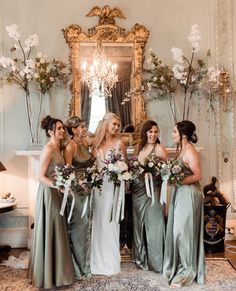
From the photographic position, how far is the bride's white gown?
4.10 m

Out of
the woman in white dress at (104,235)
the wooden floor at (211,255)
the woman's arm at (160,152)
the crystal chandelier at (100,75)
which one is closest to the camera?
the woman in white dress at (104,235)

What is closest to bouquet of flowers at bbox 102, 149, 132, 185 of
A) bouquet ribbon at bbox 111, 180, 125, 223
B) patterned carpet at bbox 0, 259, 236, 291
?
bouquet ribbon at bbox 111, 180, 125, 223

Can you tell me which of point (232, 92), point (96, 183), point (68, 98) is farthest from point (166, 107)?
point (96, 183)

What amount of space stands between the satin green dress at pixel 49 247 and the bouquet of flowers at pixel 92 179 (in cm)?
32

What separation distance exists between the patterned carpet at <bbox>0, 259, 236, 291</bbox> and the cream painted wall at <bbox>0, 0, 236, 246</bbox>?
61.0 inches

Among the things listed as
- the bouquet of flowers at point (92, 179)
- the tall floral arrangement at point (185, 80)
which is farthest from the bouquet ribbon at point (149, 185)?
the tall floral arrangement at point (185, 80)

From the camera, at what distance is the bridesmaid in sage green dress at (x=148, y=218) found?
4195 millimetres

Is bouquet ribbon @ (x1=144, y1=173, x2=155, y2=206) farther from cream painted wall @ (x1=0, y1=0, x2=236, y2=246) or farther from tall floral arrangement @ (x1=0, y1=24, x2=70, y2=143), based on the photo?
tall floral arrangement @ (x1=0, y1=24, x2=70, y2=143)

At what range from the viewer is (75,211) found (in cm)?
394

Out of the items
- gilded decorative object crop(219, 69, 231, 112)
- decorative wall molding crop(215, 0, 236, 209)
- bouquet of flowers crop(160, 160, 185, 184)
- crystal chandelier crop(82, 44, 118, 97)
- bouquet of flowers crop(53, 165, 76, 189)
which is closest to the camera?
bouquet of flowers crop(53, 165, 76, 189)

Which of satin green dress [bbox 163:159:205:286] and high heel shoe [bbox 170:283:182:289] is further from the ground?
satin green dress [bbox 163:159:205:286]

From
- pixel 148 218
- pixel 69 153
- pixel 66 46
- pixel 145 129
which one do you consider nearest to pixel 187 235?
pixel 148 218

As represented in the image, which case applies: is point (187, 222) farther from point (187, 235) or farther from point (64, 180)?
point (64, 180)

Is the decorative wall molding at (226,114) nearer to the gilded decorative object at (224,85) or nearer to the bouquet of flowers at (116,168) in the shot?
the gilded decorative object at (224,85)
